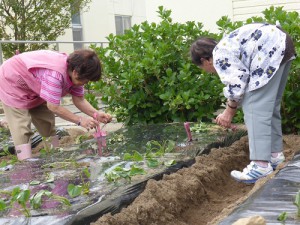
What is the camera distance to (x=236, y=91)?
12.0 feet

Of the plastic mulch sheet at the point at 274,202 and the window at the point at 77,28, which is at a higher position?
the window at the point at 77,28

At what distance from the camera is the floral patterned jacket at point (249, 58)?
3.64 meters

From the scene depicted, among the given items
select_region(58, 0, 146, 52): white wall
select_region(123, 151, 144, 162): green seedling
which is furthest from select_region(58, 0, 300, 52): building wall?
select_region(58, 0, 146, 52): white wall

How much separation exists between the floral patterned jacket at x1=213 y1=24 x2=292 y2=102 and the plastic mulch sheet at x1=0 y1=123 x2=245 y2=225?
69 cm

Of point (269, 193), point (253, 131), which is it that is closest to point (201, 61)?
point (253, 131)

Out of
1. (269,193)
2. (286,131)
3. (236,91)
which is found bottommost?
(286,131)

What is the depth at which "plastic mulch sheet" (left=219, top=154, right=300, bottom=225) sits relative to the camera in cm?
216

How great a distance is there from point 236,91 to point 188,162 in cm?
64

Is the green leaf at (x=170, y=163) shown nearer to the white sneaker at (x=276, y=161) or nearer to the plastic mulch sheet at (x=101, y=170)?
the plastic mulch sheet at (x=101, y=170)

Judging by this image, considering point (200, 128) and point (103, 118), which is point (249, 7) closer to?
point (200, 128)

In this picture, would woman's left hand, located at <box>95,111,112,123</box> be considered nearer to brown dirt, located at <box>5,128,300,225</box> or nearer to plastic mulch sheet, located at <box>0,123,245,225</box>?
plastic mulch sheet, located at <box>0,123,245,225</box>

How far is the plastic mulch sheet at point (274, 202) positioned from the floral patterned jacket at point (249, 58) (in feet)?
3.12

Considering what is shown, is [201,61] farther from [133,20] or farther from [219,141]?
[133,20]

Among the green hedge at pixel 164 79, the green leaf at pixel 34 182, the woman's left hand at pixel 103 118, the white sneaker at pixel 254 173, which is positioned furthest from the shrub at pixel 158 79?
the green leaf at pixel 34 182
